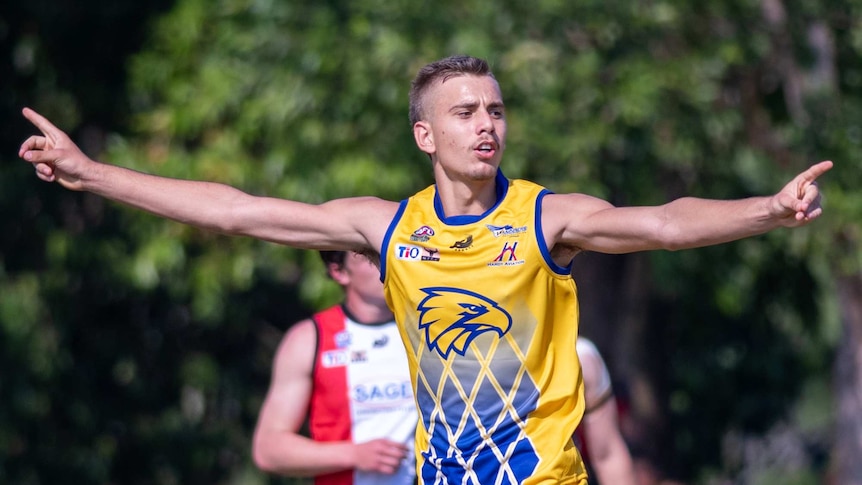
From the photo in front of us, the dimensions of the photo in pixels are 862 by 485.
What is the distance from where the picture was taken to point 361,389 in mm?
6184

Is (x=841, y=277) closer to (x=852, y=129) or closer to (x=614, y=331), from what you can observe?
(x=852, y=129)

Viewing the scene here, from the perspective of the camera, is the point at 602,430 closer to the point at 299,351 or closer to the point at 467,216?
the point at 299,351

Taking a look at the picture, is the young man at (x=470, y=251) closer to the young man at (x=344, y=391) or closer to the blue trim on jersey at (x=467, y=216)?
the blue trim on jersey at (x=467, y=216)

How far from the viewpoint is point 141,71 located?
12.4m

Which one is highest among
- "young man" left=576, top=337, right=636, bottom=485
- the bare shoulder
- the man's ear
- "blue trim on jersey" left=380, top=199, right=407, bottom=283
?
the man's ear

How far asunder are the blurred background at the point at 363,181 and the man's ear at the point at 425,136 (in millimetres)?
4688

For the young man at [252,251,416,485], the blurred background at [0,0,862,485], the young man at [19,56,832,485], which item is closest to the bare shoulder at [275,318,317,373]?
the young man at [252,251,416,485]

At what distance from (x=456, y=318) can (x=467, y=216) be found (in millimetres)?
369

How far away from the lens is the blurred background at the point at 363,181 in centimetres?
1011

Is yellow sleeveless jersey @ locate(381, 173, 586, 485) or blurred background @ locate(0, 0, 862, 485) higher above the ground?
blurred background @ locate(0, 0, 862, 485)

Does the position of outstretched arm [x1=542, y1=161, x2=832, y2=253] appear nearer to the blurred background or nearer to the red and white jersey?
the red and white jersey

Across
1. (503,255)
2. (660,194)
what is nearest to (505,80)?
(660,194)

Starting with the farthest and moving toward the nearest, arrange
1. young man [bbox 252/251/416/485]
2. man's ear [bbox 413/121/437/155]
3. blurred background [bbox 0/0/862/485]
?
1. blurred background [bbox 0/0/862/485]
2. young man [bbox 252/251/416/485]
3. man's ear [bbox 413/121/437/155]

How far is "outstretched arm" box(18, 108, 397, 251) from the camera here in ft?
16.0
